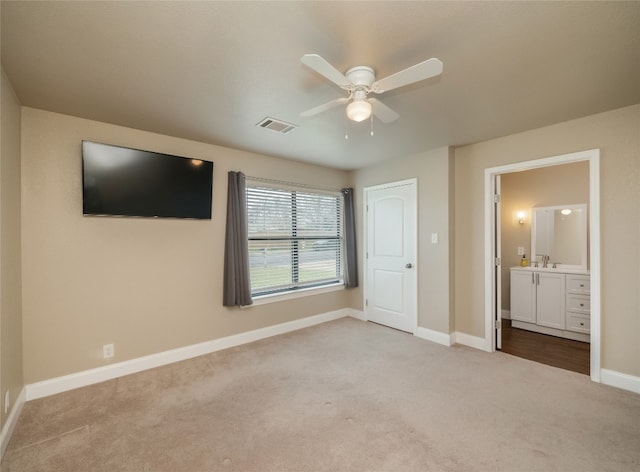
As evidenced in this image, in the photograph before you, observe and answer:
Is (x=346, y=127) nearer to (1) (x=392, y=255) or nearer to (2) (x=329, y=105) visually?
(2) (x=329, y=105)

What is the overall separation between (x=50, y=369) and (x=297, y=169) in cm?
338

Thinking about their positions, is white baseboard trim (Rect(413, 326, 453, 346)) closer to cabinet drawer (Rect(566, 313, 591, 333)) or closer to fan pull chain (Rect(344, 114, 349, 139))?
cabinet drawer (Rect(566, 313, 591, 333))

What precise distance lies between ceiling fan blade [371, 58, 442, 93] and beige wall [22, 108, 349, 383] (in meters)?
2.40

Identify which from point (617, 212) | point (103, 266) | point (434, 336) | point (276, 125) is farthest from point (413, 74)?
point (434, 336)

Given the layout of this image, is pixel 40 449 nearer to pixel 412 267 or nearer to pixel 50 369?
pixel 50 369

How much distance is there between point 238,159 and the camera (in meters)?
3.72

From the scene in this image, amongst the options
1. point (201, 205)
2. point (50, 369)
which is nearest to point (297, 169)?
point (201, 205)

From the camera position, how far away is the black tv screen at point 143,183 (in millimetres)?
2670

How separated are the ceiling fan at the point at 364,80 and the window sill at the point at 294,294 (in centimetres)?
259

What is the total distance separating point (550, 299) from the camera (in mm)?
4043

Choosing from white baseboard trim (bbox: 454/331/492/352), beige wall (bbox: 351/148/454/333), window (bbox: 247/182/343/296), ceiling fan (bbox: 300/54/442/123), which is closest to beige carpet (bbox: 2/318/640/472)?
white baseboard trim (bbox: 454/331/492/352)

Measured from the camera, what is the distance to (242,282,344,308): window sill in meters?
3.91

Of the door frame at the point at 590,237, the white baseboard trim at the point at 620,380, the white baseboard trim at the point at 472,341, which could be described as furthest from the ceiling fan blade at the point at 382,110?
the white baseboard trim at the point at 620,380

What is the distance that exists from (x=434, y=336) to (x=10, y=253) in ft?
13.8
